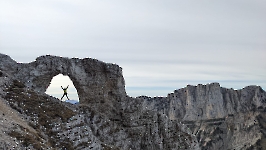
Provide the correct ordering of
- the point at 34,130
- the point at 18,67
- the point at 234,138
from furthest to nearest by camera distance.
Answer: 1. the point at 234,138
2. the point at 18,67
3. the point at 34,130

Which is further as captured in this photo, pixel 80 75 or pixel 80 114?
pixel 80 75

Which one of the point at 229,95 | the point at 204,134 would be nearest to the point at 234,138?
the point at 204,134

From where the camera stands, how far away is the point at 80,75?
49688mm

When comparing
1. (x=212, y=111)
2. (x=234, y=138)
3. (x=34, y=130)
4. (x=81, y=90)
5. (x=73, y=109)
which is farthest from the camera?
(x=212, y=111)

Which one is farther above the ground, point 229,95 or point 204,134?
point 229,95

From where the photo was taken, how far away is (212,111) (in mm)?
181000

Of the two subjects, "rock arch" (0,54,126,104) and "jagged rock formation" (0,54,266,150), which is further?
"rock arch" (0,54,126,104)

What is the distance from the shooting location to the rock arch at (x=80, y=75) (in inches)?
1820

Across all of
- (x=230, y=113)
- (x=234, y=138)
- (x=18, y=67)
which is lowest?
(x=234, y=138)

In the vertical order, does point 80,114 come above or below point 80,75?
below

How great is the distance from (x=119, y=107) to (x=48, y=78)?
44.0 feet

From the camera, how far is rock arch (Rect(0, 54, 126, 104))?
4622 centimetres

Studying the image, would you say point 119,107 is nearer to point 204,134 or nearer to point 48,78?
point 48,78

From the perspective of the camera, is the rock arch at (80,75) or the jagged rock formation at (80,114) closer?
the jagged rock formation at (80,114)
